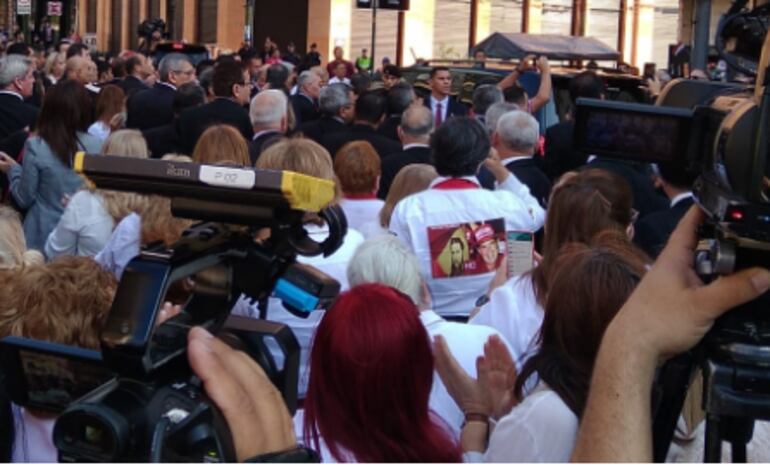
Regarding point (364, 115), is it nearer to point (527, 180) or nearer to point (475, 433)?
point (527, 180)

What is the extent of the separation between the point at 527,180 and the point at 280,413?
211 inches

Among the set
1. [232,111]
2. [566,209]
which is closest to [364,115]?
[232,111]

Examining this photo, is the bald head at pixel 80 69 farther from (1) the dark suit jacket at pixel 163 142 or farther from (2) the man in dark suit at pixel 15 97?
(1) the dark suit jacket at pixel 163 142

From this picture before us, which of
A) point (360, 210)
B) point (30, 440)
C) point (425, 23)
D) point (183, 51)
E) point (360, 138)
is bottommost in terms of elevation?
point (30, 440)

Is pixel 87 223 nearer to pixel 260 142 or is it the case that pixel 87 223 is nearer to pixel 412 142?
pixel 260 142

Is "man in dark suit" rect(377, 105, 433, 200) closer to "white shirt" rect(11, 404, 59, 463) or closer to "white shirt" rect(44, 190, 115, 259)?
"white shirt" rect(44, 190, 115, 259)

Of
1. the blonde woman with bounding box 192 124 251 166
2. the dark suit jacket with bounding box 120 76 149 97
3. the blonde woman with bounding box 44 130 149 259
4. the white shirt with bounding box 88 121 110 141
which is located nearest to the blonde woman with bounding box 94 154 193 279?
the blonde woman with bounding box 44 130 149 259

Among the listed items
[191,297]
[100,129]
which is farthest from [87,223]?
[191,297]

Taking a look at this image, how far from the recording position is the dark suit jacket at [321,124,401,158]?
354 inches

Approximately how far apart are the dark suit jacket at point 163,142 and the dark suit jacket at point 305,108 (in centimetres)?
343

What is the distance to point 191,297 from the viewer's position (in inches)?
89.8

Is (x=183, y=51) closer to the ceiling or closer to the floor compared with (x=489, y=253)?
closer to the ceiling

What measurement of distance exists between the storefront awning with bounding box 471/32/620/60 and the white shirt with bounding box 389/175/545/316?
59.2ft

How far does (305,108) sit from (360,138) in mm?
3914
